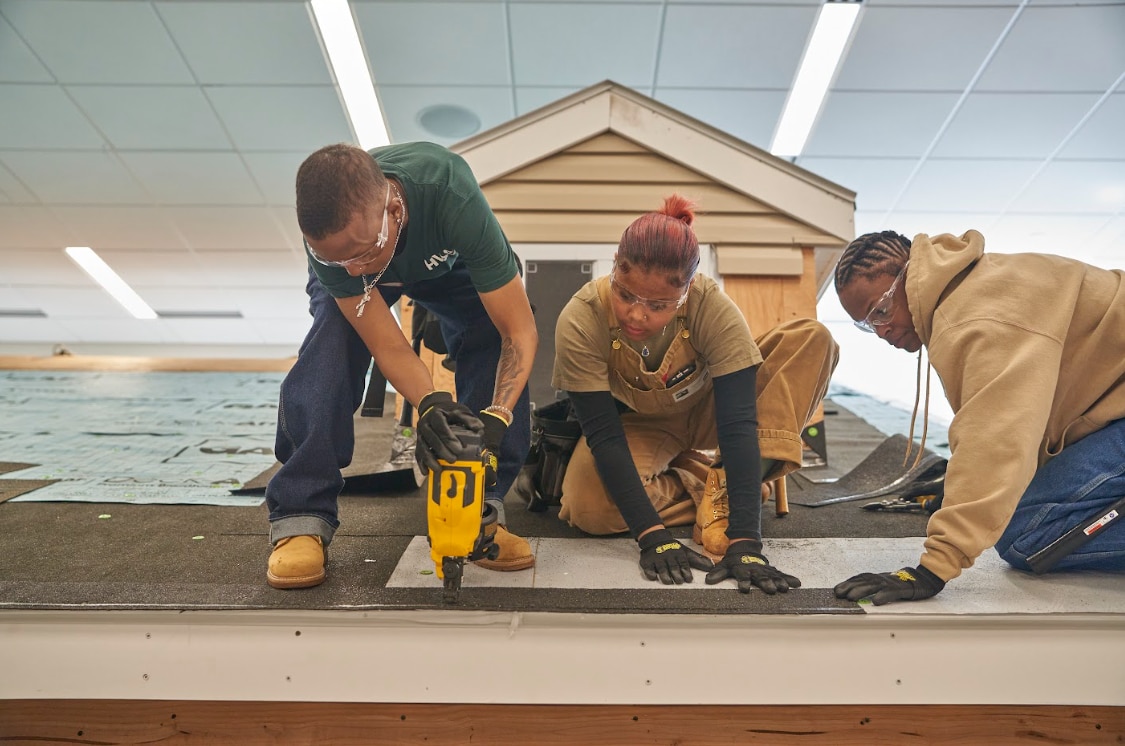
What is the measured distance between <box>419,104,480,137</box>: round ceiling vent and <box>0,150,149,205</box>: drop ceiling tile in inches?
102

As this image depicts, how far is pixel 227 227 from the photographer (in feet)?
20.1

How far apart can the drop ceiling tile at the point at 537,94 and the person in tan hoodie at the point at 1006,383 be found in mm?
3473

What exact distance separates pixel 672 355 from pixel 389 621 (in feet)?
3.18

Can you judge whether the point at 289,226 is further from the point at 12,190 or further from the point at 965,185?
the point at 965,185

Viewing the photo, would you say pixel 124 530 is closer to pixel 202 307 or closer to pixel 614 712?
pixel 614 712

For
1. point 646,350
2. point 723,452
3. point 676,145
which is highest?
point 676,145

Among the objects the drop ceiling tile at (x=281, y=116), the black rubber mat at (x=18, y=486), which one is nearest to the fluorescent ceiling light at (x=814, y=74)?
the drop ceiling tile at (x=281, y=116)

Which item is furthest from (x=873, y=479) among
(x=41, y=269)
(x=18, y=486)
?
(x=41, y=269)

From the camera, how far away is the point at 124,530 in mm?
1896

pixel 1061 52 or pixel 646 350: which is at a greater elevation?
pixel 1061 52

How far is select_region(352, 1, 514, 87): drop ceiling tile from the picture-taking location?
4.05 meters

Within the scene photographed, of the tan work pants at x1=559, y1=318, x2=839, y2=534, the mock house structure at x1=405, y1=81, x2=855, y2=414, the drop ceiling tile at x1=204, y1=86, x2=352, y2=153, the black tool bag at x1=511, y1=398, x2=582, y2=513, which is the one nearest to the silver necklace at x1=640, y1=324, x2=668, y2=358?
the tan work pants at x1=559, y1=318, x2=839, y2=534

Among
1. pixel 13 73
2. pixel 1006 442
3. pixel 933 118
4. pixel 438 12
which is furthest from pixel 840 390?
pixel 13 73

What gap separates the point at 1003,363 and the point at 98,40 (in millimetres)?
5254
